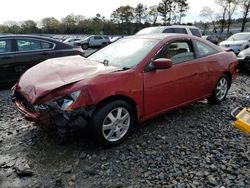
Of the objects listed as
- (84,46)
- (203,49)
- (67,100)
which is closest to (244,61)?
(203,49)

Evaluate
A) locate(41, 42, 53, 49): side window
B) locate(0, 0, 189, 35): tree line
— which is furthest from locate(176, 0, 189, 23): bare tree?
locate(41, 42, 53, 49): side window

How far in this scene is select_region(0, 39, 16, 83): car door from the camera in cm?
657

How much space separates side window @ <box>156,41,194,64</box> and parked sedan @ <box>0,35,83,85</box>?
3875 millimetres

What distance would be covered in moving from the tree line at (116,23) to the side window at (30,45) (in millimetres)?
48407

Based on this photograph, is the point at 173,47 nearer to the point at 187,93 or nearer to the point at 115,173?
the point at 187,93

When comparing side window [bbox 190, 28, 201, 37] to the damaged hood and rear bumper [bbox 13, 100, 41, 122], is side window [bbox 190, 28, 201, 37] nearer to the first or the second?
the damaged hood

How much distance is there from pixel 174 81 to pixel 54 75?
184 cm

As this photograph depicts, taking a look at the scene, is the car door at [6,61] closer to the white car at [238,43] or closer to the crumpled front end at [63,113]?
the crumpled front end at [63,113]

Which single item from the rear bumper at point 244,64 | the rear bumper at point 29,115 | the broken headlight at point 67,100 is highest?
the broken headlight at point 67,100

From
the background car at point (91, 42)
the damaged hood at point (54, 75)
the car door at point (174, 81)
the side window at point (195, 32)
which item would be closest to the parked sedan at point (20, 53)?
the damaged hood at point (54, 75)

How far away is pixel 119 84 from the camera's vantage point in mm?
3520

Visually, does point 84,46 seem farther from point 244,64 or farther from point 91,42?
point 244,64

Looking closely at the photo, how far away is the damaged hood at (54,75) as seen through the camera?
11.1 ft

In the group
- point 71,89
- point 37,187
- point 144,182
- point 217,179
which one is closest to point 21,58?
point 71,89
